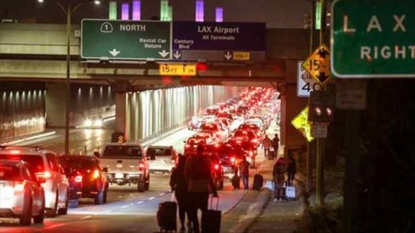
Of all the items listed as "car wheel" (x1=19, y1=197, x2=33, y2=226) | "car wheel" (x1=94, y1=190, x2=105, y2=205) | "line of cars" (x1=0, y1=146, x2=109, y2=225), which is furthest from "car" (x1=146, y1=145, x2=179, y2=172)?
"car wheel" (x1=19, y1=197, x2=33, y2=226)

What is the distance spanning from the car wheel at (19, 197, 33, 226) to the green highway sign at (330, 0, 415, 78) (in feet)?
42.2

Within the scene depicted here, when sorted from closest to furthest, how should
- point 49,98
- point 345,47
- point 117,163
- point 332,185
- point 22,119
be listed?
1. point 345,47
2. point 332,185
3. point 117,163
4. point 22,119
5. point 49,98

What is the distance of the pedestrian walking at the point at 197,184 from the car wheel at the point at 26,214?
485 cm

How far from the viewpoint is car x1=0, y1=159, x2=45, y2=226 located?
22000 mm

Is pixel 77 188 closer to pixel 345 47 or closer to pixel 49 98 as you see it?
pixel 345 47

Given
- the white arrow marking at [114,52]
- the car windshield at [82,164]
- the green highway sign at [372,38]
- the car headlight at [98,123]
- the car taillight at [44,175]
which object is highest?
the white arrow marking at [114,52]

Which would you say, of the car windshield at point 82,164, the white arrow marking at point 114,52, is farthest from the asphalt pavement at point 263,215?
the white arrow marking at point 114,52

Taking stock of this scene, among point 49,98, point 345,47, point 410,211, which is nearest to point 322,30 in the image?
point 410,211

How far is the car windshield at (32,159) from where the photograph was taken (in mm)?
25406

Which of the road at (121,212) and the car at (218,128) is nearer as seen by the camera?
the road at (121,212)

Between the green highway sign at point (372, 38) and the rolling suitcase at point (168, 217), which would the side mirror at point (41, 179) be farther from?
the green highway sign at point (372, 38)

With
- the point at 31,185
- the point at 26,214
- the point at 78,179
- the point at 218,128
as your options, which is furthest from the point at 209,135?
the point at 26,214

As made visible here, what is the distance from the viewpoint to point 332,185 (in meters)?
32.8

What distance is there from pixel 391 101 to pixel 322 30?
15074mm
